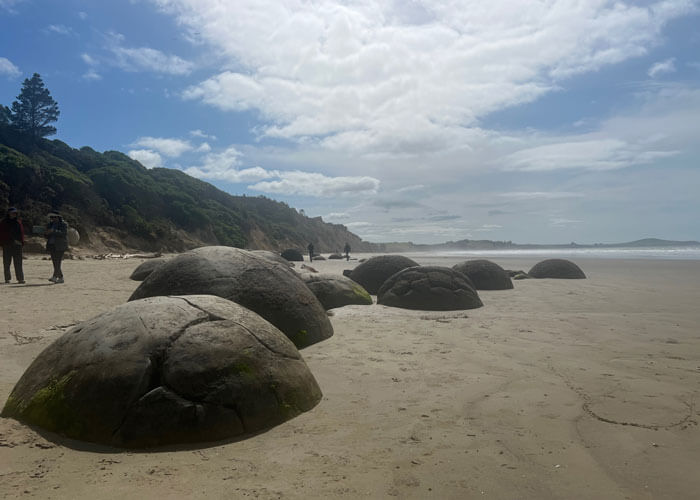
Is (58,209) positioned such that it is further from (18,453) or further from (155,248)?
(18,453)

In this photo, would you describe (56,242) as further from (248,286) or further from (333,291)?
(248,286)

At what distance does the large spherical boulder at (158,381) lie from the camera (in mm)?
2852

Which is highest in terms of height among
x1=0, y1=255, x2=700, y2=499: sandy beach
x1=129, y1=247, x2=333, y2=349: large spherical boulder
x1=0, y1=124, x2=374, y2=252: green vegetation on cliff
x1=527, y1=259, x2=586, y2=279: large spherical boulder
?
x1=0, y1=124, x2=374, y2=252: green vegetation on cliff

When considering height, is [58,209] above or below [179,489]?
above

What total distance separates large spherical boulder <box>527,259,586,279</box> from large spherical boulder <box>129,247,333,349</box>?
1374 cm

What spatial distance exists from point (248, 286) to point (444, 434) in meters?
3.15

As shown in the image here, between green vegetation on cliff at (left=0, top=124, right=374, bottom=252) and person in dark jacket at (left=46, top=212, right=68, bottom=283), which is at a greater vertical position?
green vegetation on cliff at (left=0, top=124, right=374, bottom=252)

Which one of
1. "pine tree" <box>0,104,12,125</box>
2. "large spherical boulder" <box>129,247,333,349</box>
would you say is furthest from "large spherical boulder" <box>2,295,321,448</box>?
"pine tree" <box>0,104,12,125</box>

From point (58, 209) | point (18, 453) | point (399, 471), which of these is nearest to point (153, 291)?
point (18, 453)

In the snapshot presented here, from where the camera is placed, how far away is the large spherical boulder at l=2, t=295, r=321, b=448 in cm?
285

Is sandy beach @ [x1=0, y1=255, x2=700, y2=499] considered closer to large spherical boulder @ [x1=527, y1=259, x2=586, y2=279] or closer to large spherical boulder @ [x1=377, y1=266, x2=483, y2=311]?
large spherical boulder @ [x1=377, y1=266, x2=483, y2=311]

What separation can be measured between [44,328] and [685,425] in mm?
7279

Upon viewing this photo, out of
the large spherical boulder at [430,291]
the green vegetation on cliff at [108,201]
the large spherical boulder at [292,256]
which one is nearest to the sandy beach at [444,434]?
the large spherical boulder at [430,291]

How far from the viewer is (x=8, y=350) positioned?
5148mm
